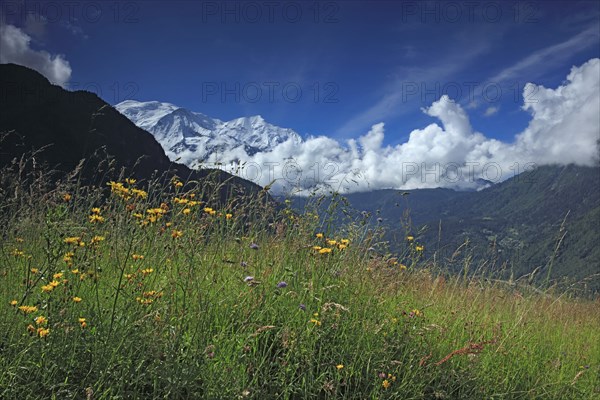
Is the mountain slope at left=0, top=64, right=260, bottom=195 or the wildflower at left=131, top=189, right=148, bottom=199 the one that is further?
the mountain slope at left=0, top=64, right=260, bottom=195

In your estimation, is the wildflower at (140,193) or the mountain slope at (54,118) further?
the mountain slope at (54,118)

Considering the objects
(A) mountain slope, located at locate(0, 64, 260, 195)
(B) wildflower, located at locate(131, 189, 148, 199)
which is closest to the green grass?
(B) wildflower, located at locate(131, 189, 148, 199)

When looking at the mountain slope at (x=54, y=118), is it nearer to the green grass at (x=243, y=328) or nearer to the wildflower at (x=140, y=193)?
the wildflower at (x=140, y=193)

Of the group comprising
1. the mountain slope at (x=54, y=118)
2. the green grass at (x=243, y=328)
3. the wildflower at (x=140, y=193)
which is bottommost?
the green grass at (x=243, y=328)

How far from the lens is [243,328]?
307 centimetres

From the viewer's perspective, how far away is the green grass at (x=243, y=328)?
101 inches

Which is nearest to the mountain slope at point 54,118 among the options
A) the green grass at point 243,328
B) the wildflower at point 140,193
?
the wildflower at point 140,193

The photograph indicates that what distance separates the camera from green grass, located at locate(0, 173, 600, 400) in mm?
2557

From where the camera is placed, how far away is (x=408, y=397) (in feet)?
10.5

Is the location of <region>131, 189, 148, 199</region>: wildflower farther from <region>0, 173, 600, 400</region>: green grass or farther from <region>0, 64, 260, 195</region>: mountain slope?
<region>0, 64, 260, 195</region>: mountain slope

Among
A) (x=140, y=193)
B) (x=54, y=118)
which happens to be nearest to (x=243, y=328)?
(x=140, y=193)

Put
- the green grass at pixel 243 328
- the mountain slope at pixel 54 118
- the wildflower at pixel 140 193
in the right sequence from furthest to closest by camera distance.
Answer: the mountain slope at pixel 54 118 → the wildflower at pixel 140 193 → the green grass at pixel 243 328

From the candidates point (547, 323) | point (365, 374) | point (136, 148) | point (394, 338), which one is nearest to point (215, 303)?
point (365, 374)

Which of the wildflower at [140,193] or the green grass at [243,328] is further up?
the wildflower at [140,193]
